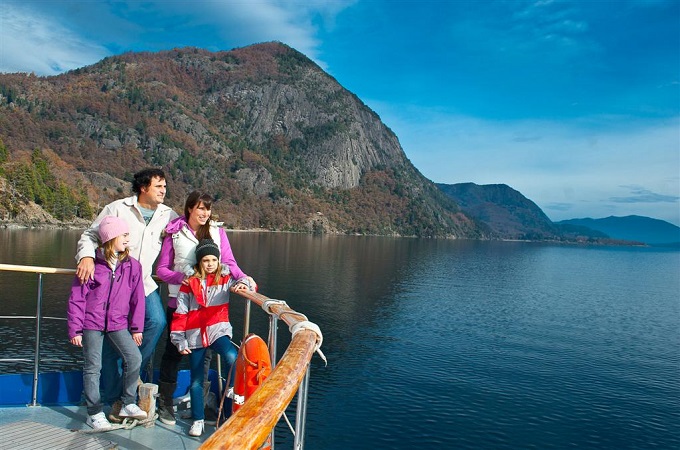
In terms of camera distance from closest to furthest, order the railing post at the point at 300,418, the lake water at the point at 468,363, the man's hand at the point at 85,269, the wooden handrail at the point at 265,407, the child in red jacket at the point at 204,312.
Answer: the wooden handrail at the point at 265,407 → the railing post at the point at 300,418 → the man's hand at the point at 85,269 → the child in red jacket at the point at 204,312 → the lake water at the point at 468,363

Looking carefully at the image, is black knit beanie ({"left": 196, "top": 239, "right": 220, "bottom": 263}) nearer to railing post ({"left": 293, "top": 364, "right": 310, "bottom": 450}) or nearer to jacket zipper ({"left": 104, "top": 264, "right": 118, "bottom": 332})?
jacket zipper ({"left": 104, "top": 264, "right": 118, "bottom": 332})

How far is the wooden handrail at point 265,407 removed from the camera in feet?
4.66

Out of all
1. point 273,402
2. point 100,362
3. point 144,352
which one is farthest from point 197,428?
point 273,402

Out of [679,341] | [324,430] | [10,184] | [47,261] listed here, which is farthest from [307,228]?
[324,430]

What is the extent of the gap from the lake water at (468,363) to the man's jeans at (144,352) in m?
10.0

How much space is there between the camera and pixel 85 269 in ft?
13.6

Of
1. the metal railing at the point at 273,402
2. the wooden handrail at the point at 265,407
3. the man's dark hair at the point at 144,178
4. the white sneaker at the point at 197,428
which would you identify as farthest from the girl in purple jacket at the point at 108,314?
the wooden handrail at the point at 265,407

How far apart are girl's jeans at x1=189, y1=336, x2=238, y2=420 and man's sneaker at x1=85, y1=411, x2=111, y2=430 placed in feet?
2.42

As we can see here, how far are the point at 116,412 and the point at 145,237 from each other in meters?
1.66

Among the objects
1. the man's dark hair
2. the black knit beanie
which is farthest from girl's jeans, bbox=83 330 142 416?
the man's dark hair

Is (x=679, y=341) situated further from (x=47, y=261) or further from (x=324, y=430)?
(x=47, y=261)

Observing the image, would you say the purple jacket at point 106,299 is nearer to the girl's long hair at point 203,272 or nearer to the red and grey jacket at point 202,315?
the red and grey jacket at point 202,315

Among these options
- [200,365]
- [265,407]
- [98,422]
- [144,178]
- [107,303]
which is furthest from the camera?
[144,178]

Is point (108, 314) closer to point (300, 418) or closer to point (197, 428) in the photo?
point (197, 428)
